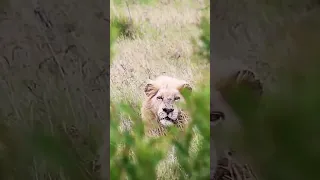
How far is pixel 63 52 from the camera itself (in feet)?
5.48

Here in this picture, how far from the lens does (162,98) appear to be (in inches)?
66.2

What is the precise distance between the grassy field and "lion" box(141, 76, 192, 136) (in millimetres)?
29

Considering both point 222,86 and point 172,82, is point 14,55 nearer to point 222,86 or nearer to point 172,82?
point 172,82

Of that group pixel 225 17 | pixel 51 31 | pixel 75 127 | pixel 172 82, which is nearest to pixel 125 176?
pixel 75 127

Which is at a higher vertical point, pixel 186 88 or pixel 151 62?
pixel 151 62

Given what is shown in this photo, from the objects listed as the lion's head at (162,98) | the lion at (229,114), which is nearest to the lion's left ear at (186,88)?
the lion's head at (162,98)

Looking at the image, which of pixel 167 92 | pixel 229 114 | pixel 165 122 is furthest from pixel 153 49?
pixel 229 114

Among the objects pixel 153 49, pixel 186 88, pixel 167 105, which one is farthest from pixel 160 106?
pixel 153 49

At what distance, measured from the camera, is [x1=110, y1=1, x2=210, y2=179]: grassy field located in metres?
1.65

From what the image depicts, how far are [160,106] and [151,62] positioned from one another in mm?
205

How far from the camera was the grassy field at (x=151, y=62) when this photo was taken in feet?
5.43

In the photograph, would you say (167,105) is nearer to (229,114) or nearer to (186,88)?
(186,88)

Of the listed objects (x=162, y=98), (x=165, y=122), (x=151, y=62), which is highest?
(x=151, y=62)

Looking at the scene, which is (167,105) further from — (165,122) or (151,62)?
(151,62)
